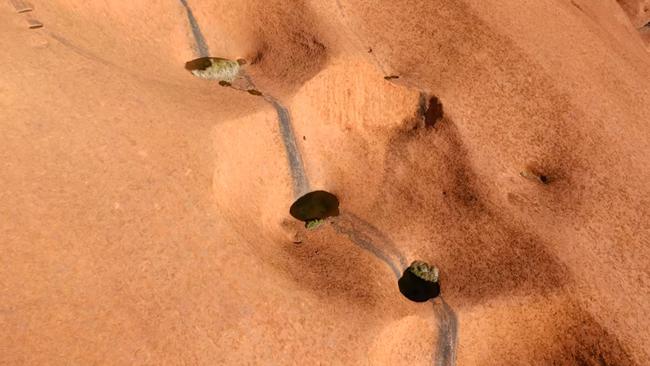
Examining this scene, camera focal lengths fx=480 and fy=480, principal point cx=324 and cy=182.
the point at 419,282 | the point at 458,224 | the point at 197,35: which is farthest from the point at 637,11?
the point at 197,35

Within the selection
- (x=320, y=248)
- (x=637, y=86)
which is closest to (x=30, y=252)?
(x=320, y=248)

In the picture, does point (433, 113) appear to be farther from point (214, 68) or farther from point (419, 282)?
point (214, 68)

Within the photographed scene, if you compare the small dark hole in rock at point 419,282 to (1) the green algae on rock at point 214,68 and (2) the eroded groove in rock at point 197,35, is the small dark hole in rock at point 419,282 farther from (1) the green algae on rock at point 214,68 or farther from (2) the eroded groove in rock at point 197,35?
(2) the eroded groove in rock at point 197,35

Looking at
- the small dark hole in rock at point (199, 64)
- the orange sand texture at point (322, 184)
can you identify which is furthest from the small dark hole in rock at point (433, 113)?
the small dark hole in rock at point (199, 64)

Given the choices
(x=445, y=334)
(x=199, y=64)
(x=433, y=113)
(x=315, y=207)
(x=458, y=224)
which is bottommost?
(x=315, y=207)

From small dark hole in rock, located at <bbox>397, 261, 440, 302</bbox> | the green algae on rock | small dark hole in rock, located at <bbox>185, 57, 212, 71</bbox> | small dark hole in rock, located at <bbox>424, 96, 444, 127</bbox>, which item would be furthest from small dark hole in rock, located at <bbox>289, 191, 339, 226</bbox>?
small dark hole in rock, located at <bbox>185, 57, 212, 71</bbox>
